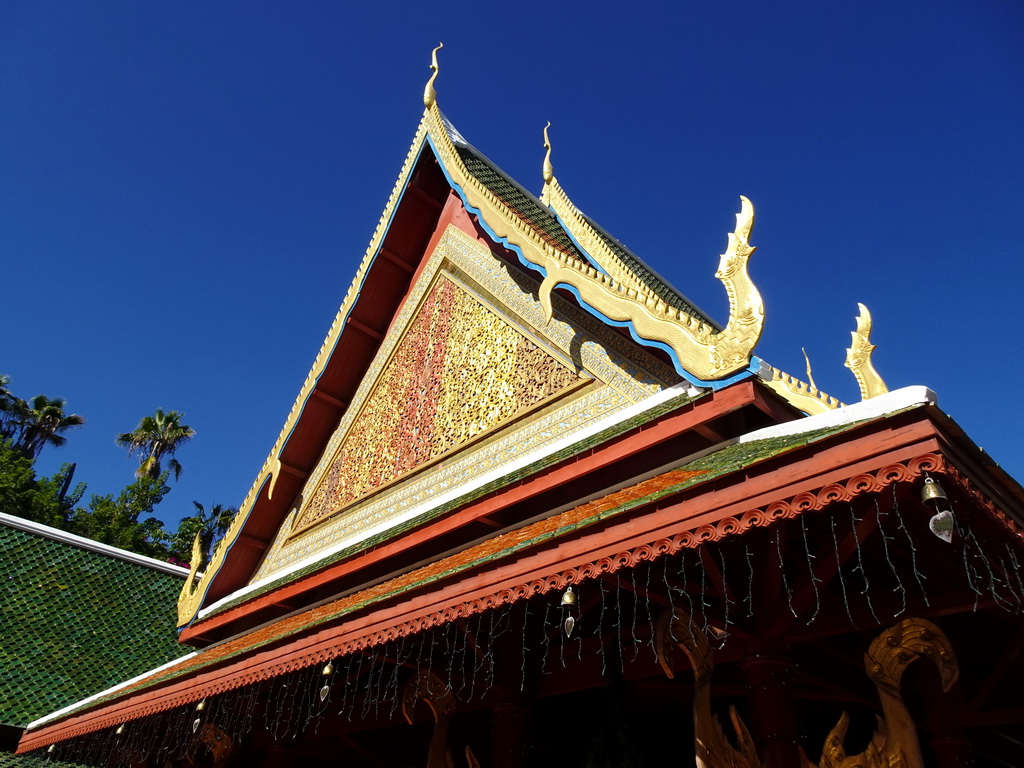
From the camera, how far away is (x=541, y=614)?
4.75 m

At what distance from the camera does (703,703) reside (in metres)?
3.60

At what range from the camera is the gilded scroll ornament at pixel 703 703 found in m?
3.47

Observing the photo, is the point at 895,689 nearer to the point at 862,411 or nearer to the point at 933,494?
the point at 862,411

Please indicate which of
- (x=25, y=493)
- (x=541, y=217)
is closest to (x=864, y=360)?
(x=541, y=217)

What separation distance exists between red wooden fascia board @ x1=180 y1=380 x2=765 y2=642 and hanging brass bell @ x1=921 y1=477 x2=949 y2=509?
5.55 feet

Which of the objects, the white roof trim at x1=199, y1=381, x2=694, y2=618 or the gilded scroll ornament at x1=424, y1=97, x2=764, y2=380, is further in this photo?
the white roof trim at x1=199, y1=381, x2=694, y2=618

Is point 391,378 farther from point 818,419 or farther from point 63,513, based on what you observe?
point 63,513

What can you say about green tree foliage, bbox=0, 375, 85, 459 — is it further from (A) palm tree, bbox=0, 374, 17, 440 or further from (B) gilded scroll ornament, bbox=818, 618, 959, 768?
(B) gilded scroll ornament, bbox=818, 618, 959, 768

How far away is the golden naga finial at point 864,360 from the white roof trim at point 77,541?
1166 cm

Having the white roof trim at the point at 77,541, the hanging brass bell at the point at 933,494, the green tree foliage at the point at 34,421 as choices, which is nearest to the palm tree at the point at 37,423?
the green tree foliage at the point at 34,421

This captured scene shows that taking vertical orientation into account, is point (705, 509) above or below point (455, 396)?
below

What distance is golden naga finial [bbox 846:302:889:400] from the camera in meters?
4.61

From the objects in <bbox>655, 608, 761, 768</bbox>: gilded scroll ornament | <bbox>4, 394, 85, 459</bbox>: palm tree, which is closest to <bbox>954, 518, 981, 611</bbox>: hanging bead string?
<bbox>655, 608, 761, 768</bbox>: gilded scroll ornament

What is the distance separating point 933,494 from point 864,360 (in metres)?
2.52
